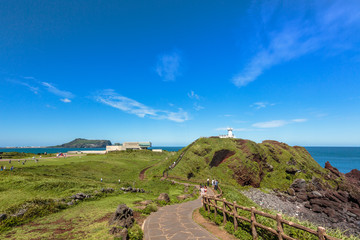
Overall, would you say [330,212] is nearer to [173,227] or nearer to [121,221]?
[173,227]

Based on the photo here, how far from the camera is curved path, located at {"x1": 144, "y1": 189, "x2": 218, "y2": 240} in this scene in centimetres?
1084

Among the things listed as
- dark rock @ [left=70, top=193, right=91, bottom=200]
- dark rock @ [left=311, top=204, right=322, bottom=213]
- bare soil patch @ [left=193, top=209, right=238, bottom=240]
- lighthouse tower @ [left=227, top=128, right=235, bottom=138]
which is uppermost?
lighthouse tower @ [left=227, top=128, right=235, bottom=138]

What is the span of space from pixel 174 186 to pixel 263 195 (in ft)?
64.7

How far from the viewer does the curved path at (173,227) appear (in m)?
10.8

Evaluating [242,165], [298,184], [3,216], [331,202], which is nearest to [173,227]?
[3,216]

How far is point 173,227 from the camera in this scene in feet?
40.7

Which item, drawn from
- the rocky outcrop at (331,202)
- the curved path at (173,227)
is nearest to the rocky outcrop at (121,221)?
the curved path at (173,227)

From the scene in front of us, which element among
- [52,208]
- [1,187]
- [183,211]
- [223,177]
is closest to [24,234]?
[52,208]

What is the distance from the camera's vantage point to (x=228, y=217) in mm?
13203

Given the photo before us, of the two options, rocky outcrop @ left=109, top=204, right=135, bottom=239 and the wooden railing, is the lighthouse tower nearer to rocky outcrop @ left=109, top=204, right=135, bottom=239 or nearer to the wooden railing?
the wooden railing

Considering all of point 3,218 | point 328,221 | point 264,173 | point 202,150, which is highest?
point 202,150

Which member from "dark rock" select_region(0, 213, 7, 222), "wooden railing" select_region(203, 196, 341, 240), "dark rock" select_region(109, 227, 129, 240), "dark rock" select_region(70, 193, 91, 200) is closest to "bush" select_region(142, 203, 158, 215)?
"wooden railing" select_region(203, 196, 341, 240)

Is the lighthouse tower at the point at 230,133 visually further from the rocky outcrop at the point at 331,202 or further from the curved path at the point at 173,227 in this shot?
the curved path at the point at 173,227

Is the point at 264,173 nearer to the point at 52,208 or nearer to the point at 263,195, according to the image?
the point at 263,195
